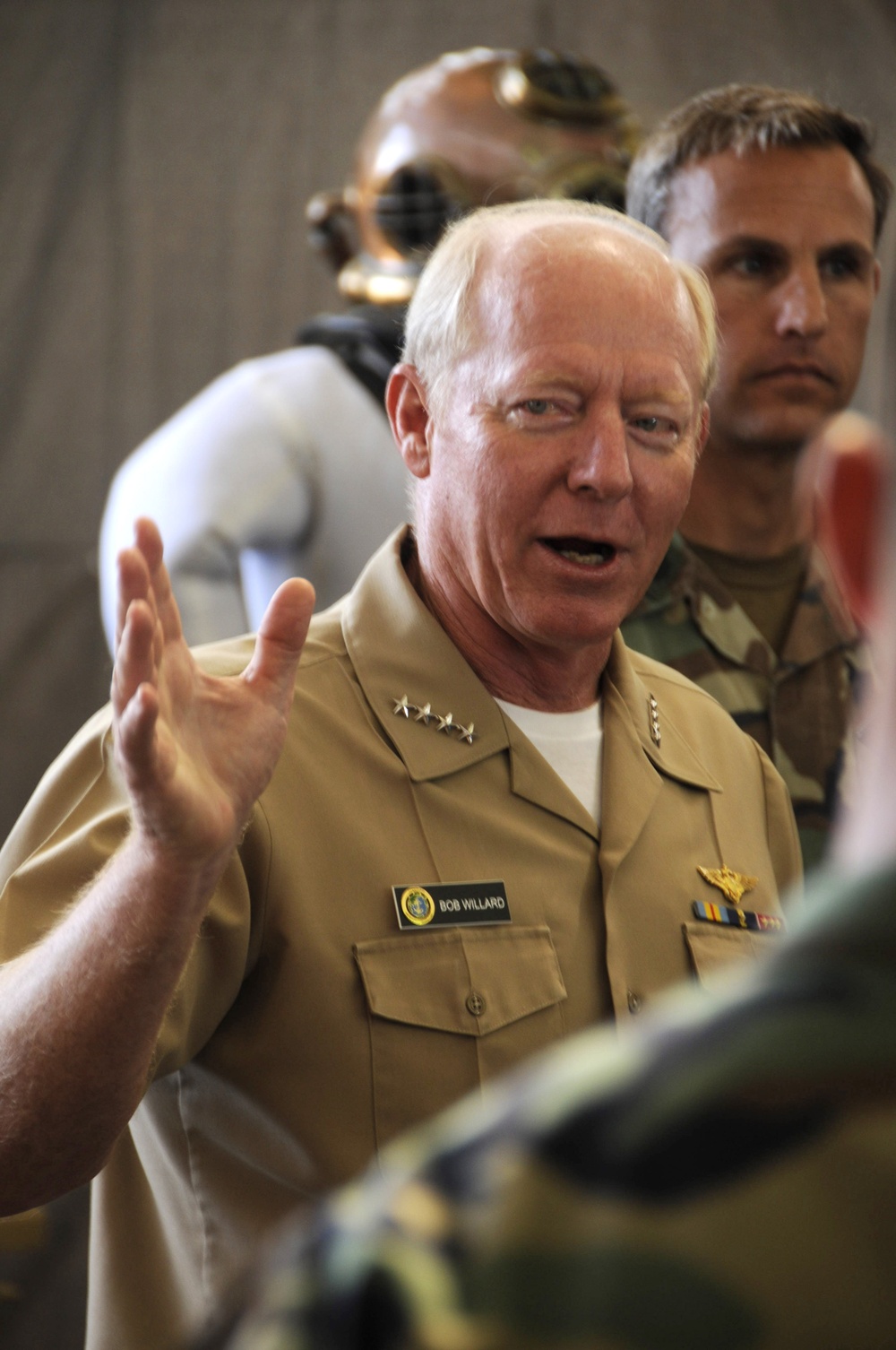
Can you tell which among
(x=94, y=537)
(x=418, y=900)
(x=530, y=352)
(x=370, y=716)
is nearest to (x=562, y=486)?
(x=530, y=352)

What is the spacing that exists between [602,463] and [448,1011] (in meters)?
0.50

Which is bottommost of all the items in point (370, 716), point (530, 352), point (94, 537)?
point (94, 537)

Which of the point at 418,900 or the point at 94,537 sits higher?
the point at 418,900

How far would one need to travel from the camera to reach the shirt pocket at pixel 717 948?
1414mm

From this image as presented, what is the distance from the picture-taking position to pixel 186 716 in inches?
41.9

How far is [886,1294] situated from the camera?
50 cm

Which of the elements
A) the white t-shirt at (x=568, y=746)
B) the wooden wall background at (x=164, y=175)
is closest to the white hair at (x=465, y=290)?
the white t-shirt at (x=568, y=746)

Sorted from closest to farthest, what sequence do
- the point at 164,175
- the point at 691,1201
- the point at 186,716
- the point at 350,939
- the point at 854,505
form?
the point at 691,1201 → the point at 854,505 → the point at 186,716 → the point at 350,939 → the point at 164,175

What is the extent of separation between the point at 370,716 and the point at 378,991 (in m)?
0.26

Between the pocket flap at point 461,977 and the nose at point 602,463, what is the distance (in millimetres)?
400

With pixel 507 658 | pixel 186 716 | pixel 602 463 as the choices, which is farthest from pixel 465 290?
pixel 186 716

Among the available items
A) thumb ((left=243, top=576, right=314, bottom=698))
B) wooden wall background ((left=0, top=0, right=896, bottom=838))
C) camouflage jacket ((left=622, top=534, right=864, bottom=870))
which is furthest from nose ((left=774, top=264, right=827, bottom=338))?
wooden wall background ((left=0, top=0, right=896, bottom=838))

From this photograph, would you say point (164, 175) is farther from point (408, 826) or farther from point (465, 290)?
point (408, 826)

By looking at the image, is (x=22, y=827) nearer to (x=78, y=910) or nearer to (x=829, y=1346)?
(x=78, y=910)
